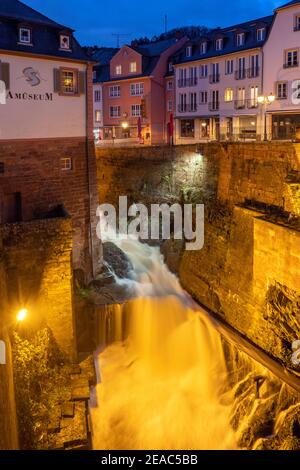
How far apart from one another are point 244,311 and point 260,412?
509cm

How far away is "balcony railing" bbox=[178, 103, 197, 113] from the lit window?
22164mm

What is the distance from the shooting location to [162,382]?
17.8m

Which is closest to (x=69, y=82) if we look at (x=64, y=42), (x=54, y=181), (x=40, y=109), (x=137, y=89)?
(x=64, y=42)

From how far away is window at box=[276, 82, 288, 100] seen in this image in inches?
→ 1299

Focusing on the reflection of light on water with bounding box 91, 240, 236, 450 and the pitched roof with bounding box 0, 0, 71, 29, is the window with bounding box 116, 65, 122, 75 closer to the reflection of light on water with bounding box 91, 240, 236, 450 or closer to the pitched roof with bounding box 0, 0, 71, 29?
the pitched roof with bounding box 0, 0, 71, 29

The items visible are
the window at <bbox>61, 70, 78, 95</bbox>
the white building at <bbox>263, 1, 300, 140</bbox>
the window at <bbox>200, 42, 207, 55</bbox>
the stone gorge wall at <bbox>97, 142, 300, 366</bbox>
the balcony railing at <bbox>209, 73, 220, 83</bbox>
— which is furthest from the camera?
the window at <bbox>200, 42, 207, 55</bbox>

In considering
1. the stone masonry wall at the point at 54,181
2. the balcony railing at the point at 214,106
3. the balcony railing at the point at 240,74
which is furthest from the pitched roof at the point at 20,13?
the balcony railing at the point at 214,106

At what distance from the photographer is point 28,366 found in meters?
15.2

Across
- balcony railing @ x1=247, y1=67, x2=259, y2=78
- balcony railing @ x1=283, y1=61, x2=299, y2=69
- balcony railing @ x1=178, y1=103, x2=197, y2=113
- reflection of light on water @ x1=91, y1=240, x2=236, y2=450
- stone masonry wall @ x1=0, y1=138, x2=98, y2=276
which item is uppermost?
balcony railing @ x1=247, y1=67, x2=259, y2=78

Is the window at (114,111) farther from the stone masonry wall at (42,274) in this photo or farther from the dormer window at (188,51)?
the stone masonry wall at (42,274)

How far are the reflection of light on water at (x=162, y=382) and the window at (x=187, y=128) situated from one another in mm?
22193

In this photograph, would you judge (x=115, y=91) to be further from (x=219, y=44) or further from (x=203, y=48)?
(x=219, y=44)

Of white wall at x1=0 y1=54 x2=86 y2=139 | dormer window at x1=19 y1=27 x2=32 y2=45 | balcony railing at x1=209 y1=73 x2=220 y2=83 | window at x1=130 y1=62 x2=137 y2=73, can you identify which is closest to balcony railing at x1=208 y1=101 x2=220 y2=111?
balcony railing at x1=209 y1=73 x2=220 y2=83

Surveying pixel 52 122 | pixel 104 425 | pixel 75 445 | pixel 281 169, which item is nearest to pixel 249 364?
pixel 104 425
